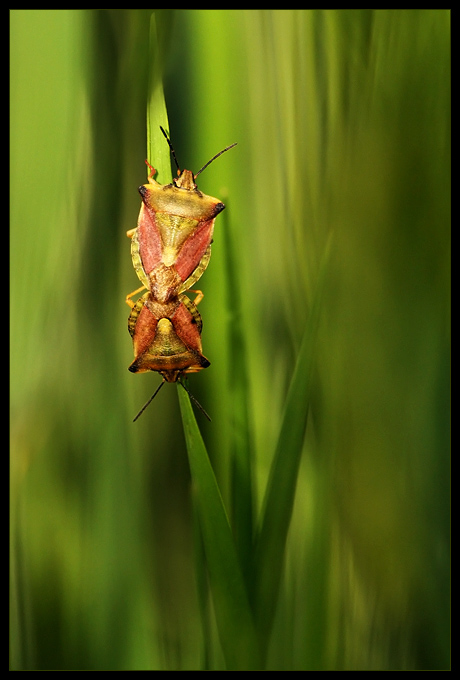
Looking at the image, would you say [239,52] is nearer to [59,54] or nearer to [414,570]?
[59,54]

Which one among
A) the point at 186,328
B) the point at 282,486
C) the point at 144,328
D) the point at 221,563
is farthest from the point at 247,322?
the point at 221,563

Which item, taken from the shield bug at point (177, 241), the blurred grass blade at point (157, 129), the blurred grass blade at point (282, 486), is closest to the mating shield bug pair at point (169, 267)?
the shield bug at point (177, 241)

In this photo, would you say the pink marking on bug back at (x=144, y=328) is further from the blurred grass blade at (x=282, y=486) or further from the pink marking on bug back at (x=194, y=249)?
the blurred grass blade at (x=282, y=486)

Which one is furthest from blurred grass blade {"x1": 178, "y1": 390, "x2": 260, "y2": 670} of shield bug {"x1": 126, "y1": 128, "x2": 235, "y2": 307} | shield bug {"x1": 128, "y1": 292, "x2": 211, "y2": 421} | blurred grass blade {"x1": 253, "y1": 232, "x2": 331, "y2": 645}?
shield bug {"x1": 126, "y1": 128, "x2": 235, "y2": 307}

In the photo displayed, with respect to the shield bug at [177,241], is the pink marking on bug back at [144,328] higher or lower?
lower

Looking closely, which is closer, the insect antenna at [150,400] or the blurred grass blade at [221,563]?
the blurred grass blade at [221,563]

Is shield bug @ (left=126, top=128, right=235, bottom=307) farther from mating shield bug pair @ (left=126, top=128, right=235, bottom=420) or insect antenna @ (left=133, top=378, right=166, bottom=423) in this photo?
insect antenna @ (left=133, top=378, right=166, bottom=423)

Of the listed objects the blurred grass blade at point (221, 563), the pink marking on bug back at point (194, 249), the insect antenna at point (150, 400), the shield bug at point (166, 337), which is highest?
the pink marking on bug back at point (194, 249)
